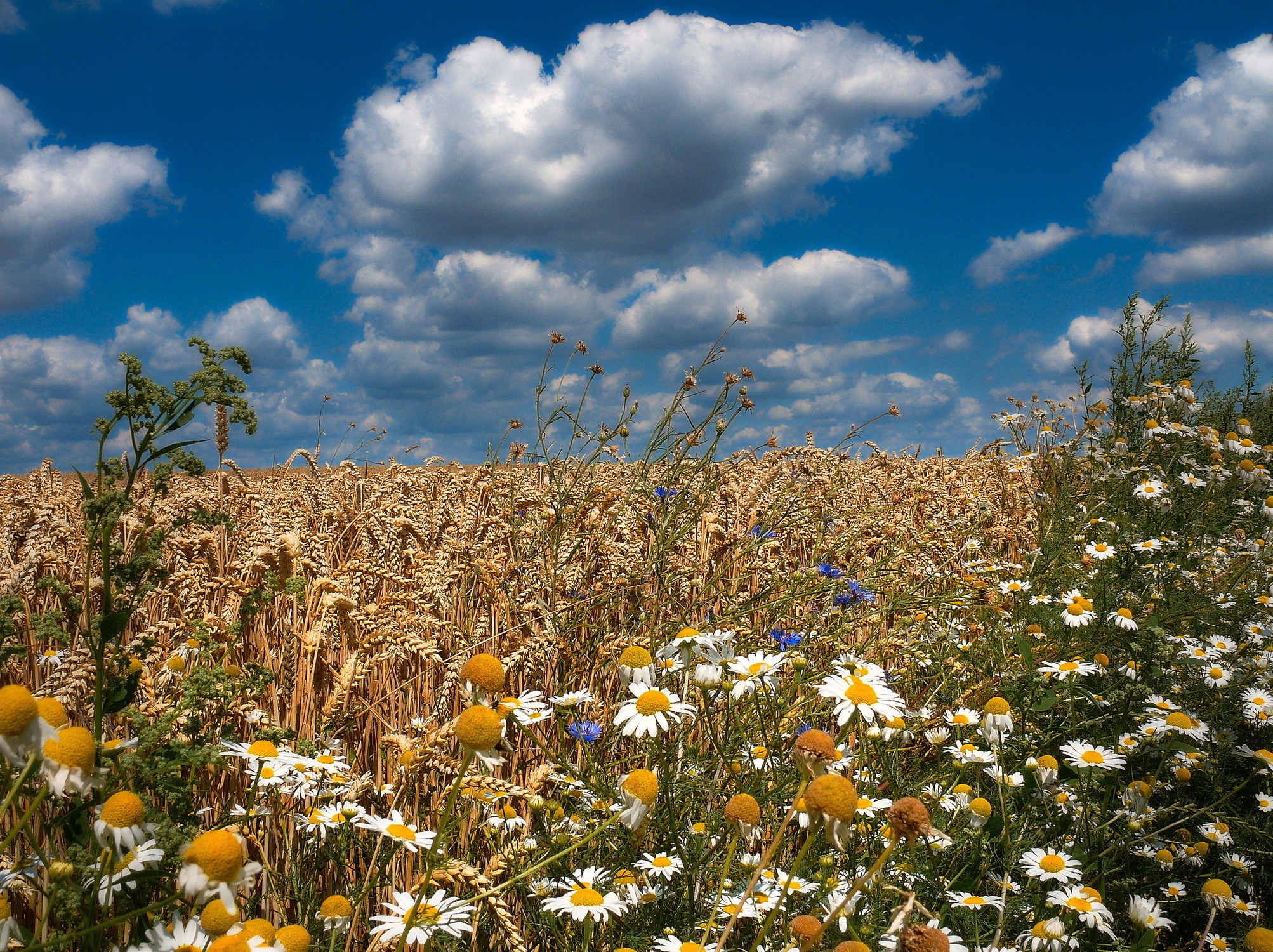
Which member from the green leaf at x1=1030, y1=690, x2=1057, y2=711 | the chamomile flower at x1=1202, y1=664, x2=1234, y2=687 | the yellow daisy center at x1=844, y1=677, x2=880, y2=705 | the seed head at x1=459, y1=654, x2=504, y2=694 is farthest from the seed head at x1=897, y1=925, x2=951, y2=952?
the chamomile flower at x1=1202, y1=664, x2=1234, y2=687

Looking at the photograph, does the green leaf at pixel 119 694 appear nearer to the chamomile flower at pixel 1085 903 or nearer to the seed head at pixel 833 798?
the seed head at pixel 833 798

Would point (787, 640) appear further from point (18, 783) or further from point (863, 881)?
point (18, 783)

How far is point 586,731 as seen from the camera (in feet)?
6.76

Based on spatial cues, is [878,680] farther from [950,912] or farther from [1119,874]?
[1119,874]

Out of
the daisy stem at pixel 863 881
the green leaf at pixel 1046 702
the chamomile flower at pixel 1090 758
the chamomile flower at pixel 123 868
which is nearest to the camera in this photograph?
the daisy stem at pixel 863 881

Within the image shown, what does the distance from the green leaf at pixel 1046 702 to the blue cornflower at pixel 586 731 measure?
1479 mm

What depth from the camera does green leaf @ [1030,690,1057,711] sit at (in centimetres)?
250

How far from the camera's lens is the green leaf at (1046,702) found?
2.50 metres

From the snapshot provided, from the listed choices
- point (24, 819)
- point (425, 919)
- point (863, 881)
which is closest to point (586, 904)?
point (425, 919)

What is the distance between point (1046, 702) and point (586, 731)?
1628 mm

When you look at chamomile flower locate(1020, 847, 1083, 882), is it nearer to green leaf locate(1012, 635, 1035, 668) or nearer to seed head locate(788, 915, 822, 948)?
green leaf locate(1012, 635, 1035, 668)

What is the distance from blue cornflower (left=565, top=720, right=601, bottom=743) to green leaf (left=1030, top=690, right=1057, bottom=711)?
1.48m

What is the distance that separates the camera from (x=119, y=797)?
1.17 meters

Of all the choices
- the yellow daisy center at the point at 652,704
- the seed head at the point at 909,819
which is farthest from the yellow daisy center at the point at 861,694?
the seed head at the point at 909,819
